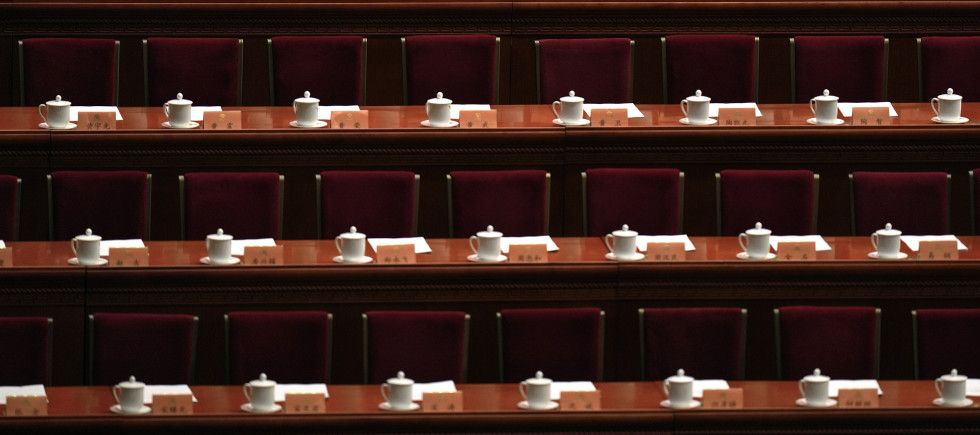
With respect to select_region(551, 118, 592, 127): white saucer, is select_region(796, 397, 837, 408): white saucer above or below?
below

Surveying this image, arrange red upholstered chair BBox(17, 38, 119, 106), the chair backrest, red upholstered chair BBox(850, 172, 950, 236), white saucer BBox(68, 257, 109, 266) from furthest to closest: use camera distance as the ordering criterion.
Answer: red upholstered chair BBox(17, 38, 119, 106) → red upholstered chair BBox(850, 172, 950, 236) → the chair backrest → white saucer BBox(68, 257, 109, 266)

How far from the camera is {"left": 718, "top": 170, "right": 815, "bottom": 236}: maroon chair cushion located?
3.08m

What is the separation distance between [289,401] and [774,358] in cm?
92

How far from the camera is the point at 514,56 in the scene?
12.2 ft

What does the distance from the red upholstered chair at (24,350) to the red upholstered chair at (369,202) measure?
58 centimetres

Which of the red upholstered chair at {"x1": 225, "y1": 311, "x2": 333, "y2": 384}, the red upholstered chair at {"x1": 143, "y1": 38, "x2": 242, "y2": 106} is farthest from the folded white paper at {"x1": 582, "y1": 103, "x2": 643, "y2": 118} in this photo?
the red upholstered chair at {"x1": 225, "y1": 311, "x2": 333, "y2": 384}

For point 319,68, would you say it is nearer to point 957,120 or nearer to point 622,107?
point 622,107

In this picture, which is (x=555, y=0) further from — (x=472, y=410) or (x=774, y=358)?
(x=472, y=410)

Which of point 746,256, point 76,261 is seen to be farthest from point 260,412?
point 746,256

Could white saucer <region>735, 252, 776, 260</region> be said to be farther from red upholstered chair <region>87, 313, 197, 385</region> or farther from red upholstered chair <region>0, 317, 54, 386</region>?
red upholstered chair <region>0, 317, 54, 386</region>

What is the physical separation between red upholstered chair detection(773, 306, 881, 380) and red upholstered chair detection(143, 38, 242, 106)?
1.32m

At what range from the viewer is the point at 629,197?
307 cm

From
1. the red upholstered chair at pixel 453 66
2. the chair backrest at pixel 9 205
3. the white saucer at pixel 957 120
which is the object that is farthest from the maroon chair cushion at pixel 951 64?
the chair backrest at pixel 9 205

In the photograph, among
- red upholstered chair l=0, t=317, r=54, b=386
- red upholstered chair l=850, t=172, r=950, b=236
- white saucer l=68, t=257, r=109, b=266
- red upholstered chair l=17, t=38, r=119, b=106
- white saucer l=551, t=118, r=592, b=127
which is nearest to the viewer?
red upholstered chair l=0, t=317, r=54, b=386
